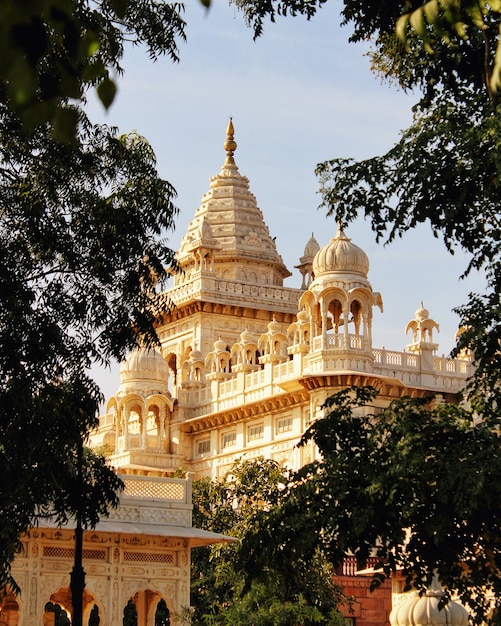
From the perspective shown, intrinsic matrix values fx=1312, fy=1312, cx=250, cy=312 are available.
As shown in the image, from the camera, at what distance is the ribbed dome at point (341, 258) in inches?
1898

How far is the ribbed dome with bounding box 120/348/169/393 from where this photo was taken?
184 feet

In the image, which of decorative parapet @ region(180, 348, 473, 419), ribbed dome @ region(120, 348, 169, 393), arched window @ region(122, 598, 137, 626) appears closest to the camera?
arched window @ region(122, 598, 137, 626)

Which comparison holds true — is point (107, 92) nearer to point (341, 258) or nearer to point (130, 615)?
point (130, 615)

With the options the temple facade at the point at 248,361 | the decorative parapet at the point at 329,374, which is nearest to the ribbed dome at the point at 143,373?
the temple facade at the point at 248,361

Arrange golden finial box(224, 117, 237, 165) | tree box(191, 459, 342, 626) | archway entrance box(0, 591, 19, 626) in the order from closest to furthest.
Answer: tree box(191, 459, 342, 626) < archway entrance box(0, 591, 19, 626) < golden finial box(224, 117, 237, 165)

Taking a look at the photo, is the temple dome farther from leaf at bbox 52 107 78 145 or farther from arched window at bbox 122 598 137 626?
leaf at bbox 52 107 78 145

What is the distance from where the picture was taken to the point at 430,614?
20.0m

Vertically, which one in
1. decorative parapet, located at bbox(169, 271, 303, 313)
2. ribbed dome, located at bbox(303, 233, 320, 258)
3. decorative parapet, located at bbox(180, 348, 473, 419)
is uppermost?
ribbed dome, located at bbox(303, 233, 320, 258)

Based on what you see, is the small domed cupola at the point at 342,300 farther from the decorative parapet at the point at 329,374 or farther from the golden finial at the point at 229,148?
the golden finial at the point at 229,148

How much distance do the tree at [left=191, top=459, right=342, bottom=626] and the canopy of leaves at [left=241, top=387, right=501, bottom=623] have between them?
371 millimetres

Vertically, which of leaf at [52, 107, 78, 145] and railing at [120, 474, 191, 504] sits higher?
railing at [120, 474, 191, 504]

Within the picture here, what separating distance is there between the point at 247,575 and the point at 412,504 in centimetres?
724

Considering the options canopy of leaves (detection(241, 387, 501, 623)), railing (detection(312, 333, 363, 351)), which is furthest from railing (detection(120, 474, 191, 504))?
railing (detection(312, 333, 363, 351))

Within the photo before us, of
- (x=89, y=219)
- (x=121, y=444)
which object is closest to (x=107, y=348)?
(x=89, y=219)
